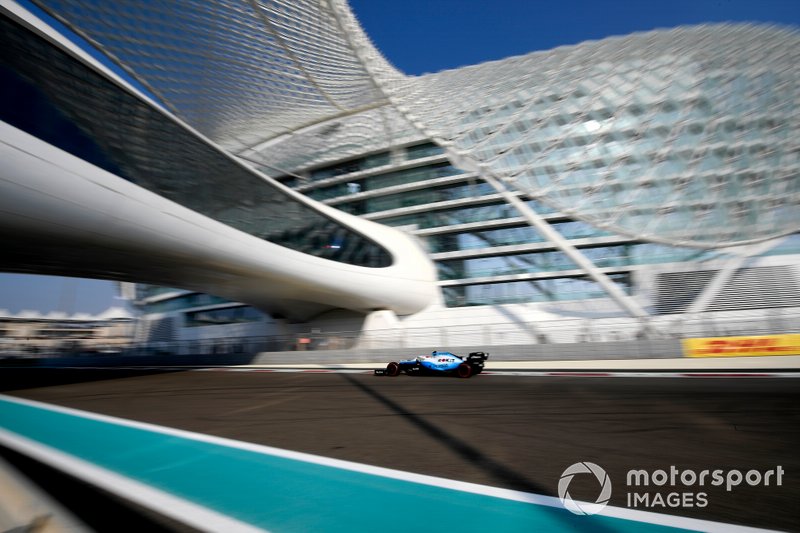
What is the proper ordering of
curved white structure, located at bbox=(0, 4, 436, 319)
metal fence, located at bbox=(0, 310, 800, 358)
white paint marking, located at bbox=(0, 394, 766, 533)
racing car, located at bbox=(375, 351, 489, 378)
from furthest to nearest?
metal fence, located at bbox=(0, 310, 800, 358) → racing car, located at bbox=(375, 351, 489, 378) → curved white structure, located at bbox=(0, 4, 436, 319) → white paint marking, located at bbox=(0, 394, 766, 533)

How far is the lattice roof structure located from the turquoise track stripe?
18833mm

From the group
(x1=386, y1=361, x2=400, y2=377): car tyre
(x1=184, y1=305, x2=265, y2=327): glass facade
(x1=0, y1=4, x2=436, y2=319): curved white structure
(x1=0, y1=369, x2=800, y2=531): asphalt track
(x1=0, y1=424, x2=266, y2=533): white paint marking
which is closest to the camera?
(x1=0, y1=424, x2=266, y2=533): white paint marking

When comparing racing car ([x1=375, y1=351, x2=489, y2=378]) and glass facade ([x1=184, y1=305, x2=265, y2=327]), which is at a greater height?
glass facade ([x1=184, y1=305, x2=265, y2=327])

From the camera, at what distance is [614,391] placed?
346 inches

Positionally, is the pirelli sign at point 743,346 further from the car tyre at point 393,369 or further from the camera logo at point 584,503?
the camera logo at point 584,503

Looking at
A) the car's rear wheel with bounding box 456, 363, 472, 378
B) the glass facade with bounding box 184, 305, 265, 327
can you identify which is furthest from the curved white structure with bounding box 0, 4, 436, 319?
the glass facade with bounding box 184, 305, 265, 327

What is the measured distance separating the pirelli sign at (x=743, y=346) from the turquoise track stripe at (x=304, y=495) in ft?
56.5

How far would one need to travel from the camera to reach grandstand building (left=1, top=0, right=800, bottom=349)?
20.4 metres

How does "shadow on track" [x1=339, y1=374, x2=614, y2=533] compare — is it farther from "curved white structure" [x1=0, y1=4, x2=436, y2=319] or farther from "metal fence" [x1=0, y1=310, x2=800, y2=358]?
"metal fence" [x1=0, y1=310, x2=800, y2=358]

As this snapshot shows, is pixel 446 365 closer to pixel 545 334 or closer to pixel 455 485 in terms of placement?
pixel 455 485
